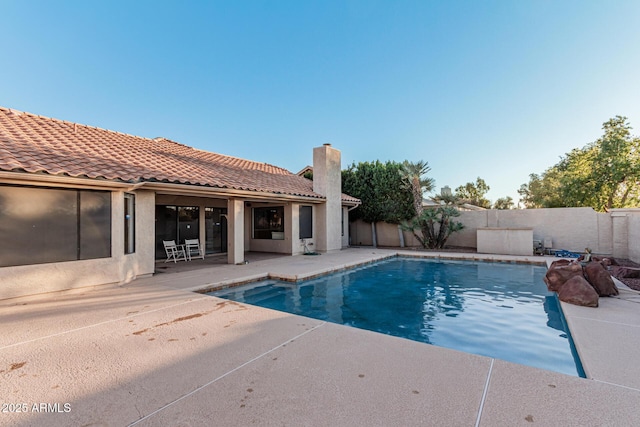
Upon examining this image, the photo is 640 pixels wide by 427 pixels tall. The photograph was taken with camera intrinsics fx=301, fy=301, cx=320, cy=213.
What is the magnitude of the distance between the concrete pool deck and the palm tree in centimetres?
1218

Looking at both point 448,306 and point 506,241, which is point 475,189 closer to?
point 506,241

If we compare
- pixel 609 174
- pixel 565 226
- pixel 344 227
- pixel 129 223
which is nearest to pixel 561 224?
pixel 565 226

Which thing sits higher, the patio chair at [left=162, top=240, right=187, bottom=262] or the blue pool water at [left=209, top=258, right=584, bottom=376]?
the patio chair at [left=162, top=240, right=187, bottom=262]

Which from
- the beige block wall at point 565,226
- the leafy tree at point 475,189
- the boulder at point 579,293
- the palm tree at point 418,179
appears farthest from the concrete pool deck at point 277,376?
the leafy tree at point 475,189

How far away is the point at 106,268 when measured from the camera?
7.22 m

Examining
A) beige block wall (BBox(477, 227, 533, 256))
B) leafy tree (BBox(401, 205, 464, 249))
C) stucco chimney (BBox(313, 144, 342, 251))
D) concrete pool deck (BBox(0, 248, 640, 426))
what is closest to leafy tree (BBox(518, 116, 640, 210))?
beige block wall (BBox(477, 227, 533, 256))

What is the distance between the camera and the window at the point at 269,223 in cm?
1479

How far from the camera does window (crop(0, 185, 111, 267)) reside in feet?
19.3

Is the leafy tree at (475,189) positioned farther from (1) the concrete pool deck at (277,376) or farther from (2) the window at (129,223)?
(2) the window at (129,223)

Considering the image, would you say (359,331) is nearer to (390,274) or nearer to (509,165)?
(390,274)

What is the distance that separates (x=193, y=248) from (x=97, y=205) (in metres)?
6.28

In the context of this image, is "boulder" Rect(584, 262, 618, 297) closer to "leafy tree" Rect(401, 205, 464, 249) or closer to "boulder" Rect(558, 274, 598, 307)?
"boulder" Rect(558, 274, 598, 307)

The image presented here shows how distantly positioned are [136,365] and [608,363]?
208 inches

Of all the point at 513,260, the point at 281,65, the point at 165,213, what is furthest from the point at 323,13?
the point at 513,260
